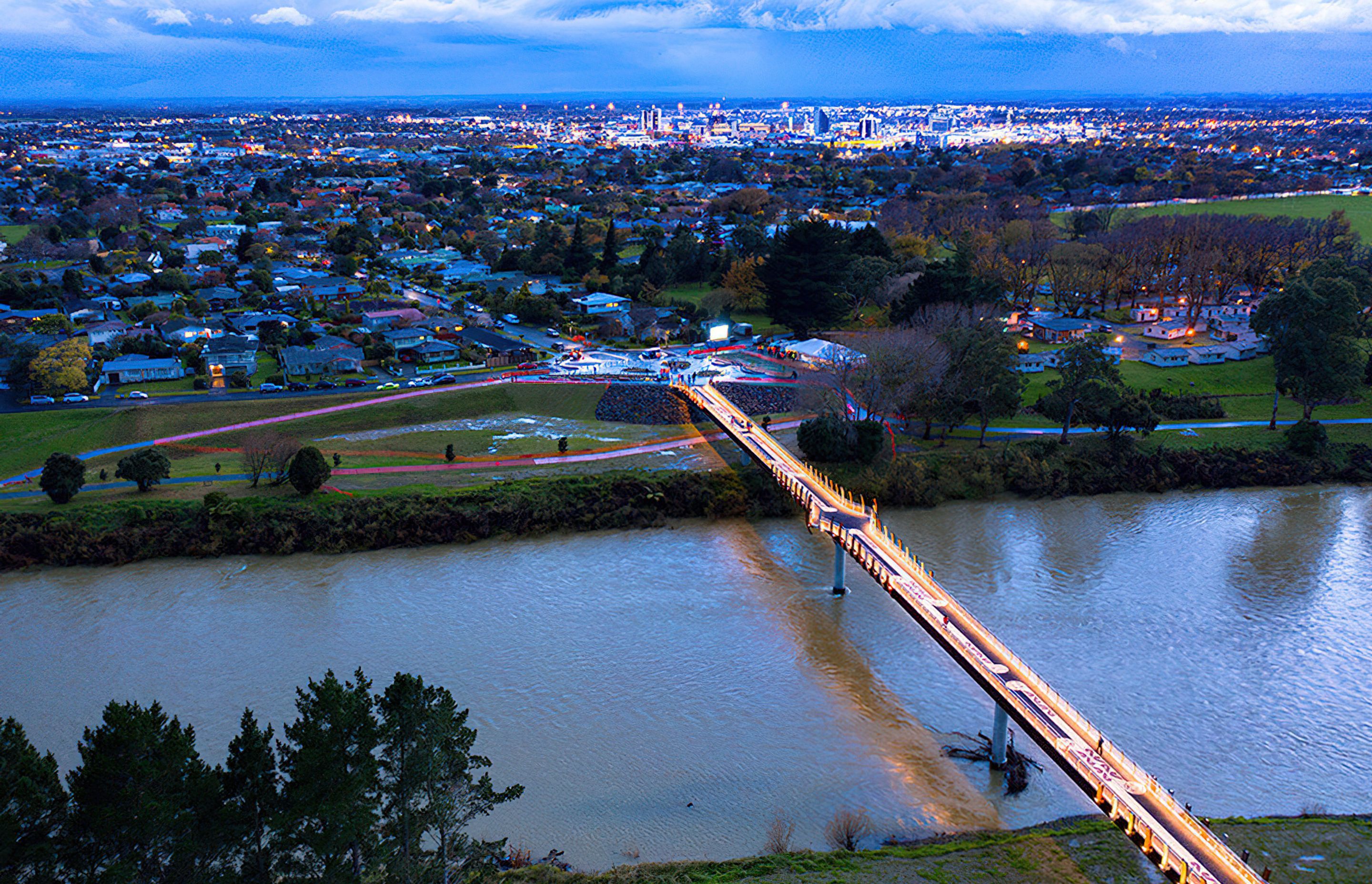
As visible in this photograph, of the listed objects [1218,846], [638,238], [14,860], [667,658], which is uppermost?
[638,238]

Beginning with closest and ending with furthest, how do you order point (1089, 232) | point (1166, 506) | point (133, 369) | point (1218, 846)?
point (1218, 846)
point (1166, 506)
point (133, 369)
point (1089, 232)

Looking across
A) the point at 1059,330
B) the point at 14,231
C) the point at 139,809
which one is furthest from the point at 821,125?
the point at 139,809

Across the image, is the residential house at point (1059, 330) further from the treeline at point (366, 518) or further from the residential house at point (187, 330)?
the residential house at point (187, 330)

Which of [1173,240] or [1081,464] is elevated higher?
[1173,240]

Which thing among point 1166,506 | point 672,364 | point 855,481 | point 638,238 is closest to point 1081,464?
point 1166,506

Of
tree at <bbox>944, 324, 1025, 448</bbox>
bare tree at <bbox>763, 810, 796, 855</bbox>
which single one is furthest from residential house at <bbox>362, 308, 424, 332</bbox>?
bare tree at <bbox>763, 810, 796, 855</bbox>

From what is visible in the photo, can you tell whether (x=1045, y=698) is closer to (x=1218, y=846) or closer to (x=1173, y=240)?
(x=1218, y=846)

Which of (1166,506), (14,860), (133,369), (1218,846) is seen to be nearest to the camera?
(14,860)
